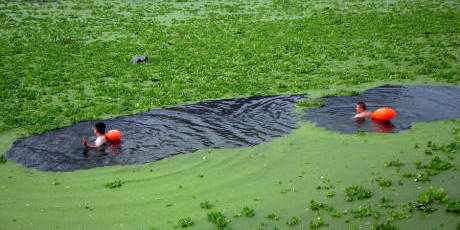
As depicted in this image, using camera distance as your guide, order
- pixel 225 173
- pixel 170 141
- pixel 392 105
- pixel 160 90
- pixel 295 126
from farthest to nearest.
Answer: pixel 160 90 < pixel 392 105 < pixel 295 126 < pixel 170 141 < pixel 225 173

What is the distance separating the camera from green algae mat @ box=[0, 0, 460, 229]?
30.4 ft

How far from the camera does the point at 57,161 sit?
39.7 ft

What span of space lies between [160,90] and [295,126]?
6918mm

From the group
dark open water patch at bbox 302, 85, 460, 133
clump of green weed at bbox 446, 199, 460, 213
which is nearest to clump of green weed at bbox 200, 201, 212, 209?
clump of green weed at bbox 446, 199, 460, 213

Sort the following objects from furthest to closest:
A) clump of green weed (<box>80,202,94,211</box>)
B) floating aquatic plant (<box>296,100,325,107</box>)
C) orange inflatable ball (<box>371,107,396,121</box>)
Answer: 1. floating aquatic plant (<box>296,100,325,107</box>)
2. orange inflatable ball (<box>371,107,396,121</box>)
3. clump of green weed (<box>80,202,94,211</box>)

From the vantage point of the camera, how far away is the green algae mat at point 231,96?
926 cm

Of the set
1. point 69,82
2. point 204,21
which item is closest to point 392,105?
point 69,82

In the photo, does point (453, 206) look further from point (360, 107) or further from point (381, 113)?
point (360, 107)

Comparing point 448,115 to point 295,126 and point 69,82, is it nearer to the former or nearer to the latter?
point 295,126

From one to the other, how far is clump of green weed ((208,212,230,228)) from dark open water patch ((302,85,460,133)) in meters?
6.44

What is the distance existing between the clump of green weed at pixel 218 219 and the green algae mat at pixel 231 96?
3 cm

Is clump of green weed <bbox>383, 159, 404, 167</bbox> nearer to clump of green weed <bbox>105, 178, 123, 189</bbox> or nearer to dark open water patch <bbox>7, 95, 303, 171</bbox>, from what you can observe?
dark open water patch <bbox>7, 95, 303, 171</bbox>

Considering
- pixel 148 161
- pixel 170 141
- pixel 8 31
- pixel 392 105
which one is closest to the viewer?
pixel 148 161

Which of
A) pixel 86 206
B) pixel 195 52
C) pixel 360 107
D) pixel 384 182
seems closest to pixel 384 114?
pixel 360 107
